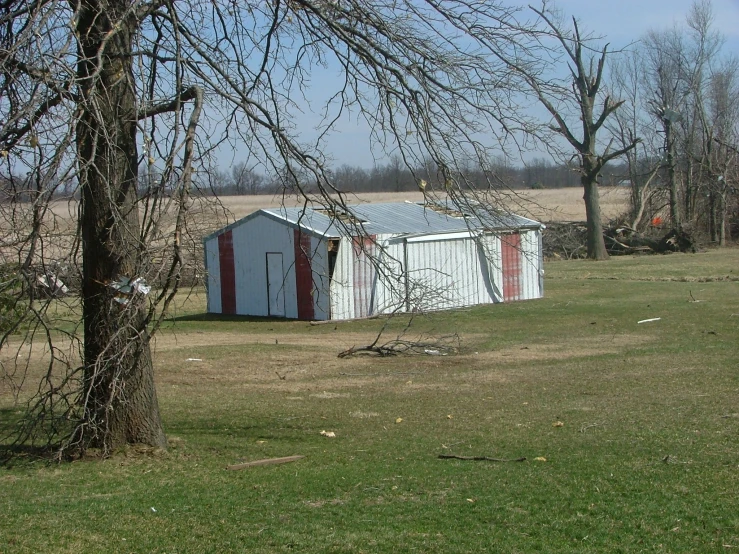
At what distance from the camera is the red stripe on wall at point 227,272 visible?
28062mm

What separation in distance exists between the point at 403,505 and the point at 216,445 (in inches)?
139

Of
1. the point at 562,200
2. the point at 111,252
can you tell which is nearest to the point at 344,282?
the point at 111,252

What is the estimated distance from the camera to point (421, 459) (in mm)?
8719

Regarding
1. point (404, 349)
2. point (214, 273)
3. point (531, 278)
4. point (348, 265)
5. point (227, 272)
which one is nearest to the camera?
point (404, 349)

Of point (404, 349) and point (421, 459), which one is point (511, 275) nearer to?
point (404, 349)

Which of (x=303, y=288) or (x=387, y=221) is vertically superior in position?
(x=387, y=221)

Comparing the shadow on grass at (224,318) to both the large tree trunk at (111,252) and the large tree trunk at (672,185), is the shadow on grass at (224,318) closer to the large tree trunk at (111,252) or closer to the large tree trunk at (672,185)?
the large tree trunk at (111,252)

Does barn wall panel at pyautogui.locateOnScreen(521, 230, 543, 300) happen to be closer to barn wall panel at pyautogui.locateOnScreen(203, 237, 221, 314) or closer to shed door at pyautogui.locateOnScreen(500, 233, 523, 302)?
shed door at pyautogui.locateOnScreen(500, 233, 523, 302)

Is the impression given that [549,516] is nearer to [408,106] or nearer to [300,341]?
[408,106]

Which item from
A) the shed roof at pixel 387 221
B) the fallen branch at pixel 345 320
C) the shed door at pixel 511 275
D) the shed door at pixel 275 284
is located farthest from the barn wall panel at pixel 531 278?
the shed door at pixel 275 284

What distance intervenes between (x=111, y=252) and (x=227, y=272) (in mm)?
20366

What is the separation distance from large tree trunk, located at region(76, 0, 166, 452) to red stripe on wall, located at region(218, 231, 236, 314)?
19224 millimetres

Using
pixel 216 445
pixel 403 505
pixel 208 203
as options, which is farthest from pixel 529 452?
pixel 208 203

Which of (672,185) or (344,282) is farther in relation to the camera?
(672,185)
